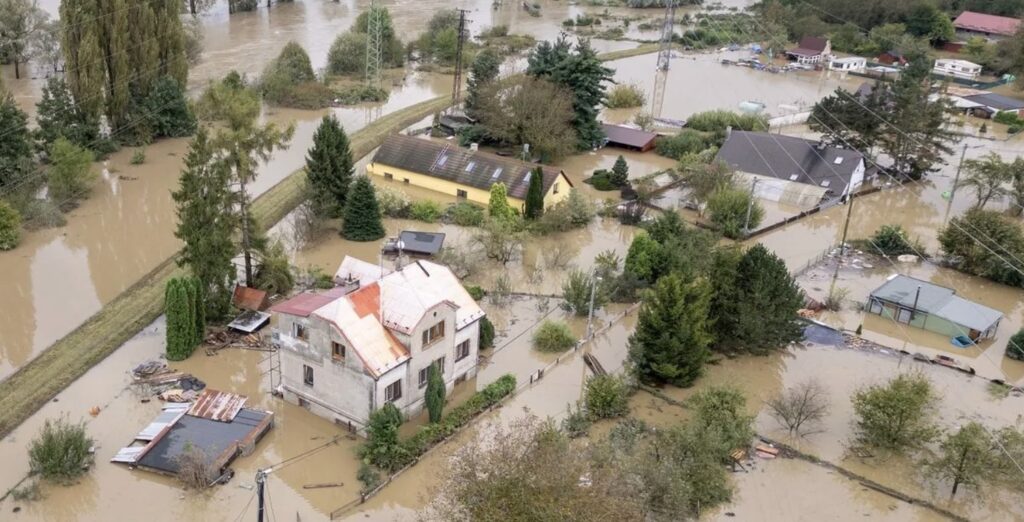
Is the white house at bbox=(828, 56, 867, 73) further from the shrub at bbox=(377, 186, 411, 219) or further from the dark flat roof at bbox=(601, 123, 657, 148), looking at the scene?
the shrub at bbox=(377, 186, 411, 219)

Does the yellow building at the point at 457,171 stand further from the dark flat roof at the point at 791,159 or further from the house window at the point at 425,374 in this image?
the house window at the point at 425,374

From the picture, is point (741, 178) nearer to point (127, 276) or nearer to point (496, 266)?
point (496, 266)

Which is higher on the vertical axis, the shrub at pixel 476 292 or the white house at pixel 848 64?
the white house at pixel 848 64

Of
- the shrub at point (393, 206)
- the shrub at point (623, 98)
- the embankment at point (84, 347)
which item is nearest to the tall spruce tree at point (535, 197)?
the shrub at point (393, 206)

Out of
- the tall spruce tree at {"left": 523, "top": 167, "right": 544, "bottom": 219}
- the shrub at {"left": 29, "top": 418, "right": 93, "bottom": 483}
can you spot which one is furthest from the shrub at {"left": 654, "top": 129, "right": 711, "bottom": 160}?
the shrub at {"left": 29, "top": 418, "right": 93, "bottom": 483}

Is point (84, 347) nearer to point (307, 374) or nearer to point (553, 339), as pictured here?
point (307, 374)
